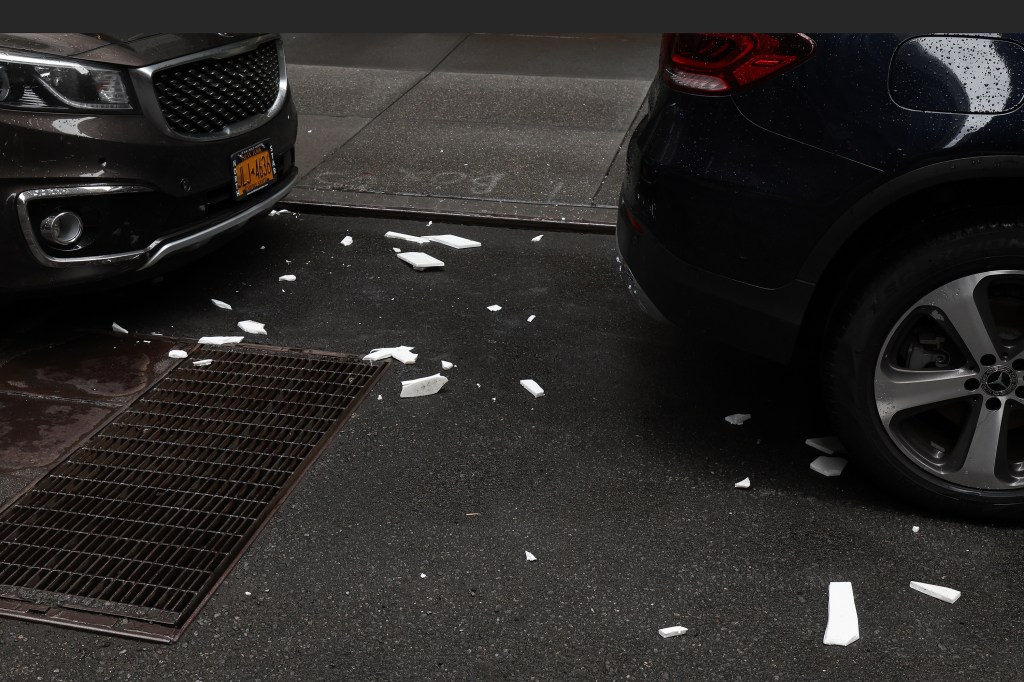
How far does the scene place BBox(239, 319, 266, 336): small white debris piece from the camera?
4.43 m

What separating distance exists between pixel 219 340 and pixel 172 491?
3.83 ft

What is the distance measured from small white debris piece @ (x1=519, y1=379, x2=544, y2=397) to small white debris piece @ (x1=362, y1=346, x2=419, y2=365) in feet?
1.64

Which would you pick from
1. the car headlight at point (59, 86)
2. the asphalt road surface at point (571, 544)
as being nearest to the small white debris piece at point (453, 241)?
the asphalt road surface at point (571, 544)

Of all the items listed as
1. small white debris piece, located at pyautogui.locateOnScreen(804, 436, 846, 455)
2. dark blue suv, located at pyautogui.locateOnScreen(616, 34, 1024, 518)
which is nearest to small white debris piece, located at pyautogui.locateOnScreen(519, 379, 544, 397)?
dark blue suv, located at pyautogui.locateOnScreen(616, 34, 1024, 518)

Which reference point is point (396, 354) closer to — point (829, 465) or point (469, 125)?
point (829, 465)

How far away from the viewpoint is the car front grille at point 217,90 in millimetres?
4207

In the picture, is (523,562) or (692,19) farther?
(523,562)

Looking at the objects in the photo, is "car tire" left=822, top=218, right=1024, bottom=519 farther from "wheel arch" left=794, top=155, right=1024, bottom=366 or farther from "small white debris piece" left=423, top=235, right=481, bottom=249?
"small white debris piece" left=423, top=235, right=481, bottom=249

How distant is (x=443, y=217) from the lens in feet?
18.7

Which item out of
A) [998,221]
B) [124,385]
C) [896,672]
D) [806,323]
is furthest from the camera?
[124,385]

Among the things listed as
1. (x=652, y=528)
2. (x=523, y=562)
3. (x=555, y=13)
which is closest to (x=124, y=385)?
(x=523, y=562)

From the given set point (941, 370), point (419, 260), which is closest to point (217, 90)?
point (419, 260)

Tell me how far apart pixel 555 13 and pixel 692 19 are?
0.17 ft

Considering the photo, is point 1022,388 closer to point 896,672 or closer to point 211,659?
point 896,672
